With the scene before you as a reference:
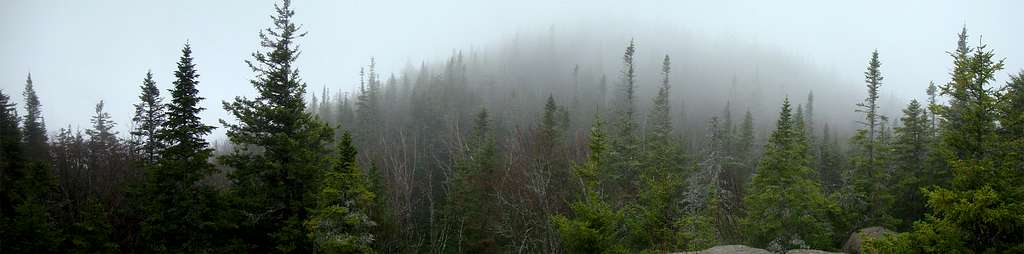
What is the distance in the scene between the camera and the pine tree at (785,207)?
1995cm

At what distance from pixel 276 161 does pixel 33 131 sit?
41370 millimetres

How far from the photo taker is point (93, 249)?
1964cm

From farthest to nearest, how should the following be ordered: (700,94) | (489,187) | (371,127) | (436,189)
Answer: (700,94) → (371,127) → (436,189) → (489,187)

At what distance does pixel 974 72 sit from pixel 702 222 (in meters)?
9.18

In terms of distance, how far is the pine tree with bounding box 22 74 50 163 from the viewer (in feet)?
120

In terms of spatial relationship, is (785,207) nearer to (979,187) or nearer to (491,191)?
(979,187)

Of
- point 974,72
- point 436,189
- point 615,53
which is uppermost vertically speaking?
point 615,53

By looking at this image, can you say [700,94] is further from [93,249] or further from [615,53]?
[93,249]

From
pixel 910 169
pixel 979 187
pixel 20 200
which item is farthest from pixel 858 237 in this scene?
pixel 20 200

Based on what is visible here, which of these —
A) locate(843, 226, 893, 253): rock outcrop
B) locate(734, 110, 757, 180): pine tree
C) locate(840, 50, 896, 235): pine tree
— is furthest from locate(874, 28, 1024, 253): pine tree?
locate(734, 110, 757, 180): pine tree

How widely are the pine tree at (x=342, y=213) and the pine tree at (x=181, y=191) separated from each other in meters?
4.39

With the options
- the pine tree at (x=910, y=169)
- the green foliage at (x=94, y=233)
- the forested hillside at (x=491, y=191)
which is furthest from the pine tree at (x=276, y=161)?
→ the pine tree at (x=910, y=169)

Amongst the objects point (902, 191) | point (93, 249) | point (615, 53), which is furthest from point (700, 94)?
point (93, 249)

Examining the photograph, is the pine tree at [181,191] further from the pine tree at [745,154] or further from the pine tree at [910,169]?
the pine tree at [745,154]
